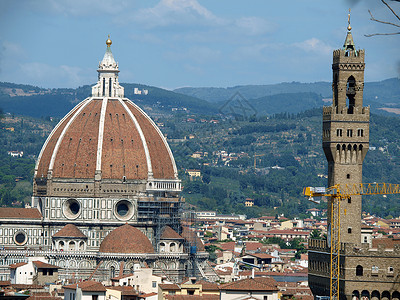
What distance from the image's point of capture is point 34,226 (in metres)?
120

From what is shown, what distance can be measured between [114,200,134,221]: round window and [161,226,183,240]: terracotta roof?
332 cm

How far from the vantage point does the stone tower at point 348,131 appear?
244ft

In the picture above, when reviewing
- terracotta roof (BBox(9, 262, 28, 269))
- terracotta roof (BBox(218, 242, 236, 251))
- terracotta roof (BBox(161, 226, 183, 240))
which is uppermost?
terracotta roof (BBox(161, 226, 183, 240))

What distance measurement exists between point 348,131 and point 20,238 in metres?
51.1

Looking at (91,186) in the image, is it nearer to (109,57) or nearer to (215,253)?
(109,57)

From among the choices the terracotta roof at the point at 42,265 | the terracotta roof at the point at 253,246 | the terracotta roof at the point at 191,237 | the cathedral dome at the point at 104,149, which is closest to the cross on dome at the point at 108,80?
the cathedral dome at the point at 104,149

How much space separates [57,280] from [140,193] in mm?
15064

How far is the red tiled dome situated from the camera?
120 meters

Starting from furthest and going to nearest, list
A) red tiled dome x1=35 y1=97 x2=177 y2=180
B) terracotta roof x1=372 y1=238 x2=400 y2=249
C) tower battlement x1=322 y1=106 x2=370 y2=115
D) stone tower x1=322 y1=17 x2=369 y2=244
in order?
1. red tiled dome x1=35 y1=97 x2=177 y2=180
2. tower battlement x1=322 y1=106 x2=370 y2=115
3. stone tower x1=322 y1=17 x2=369 y2=244
4. terracotta roof x1=372 y1=238 x2=400 y2=249

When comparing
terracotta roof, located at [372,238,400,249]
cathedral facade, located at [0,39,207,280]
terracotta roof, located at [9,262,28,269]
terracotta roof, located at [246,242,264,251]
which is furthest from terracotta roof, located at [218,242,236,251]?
terracotta roof, located at [372,238,400,249]

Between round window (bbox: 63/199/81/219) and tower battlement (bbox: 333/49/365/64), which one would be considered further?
round window (bbox: 63/199/81/219)

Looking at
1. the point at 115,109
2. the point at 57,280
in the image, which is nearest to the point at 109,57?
the point at 115,109

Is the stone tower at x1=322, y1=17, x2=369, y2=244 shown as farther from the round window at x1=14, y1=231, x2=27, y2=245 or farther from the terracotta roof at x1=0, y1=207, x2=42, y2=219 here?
the round window at x1=14, y1=231, x2=27, y2=245

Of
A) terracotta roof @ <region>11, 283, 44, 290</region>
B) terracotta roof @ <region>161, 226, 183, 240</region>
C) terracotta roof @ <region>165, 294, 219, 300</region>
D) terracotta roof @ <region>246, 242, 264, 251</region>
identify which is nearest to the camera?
terracotta roof @ <region>165, 294, 219, 300</region>
